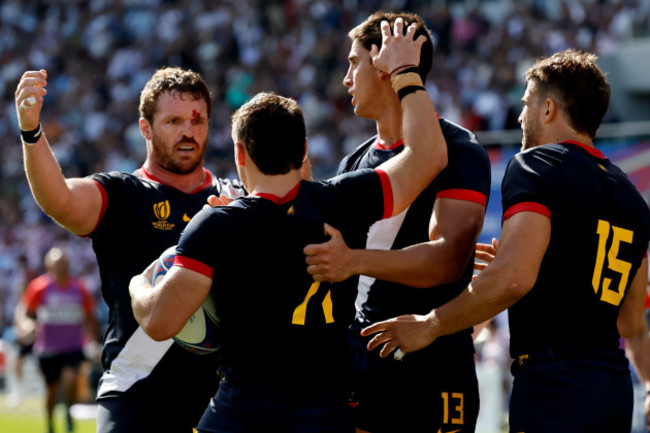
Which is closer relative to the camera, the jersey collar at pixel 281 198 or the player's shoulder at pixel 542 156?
the jersey collar at pixel 281 198

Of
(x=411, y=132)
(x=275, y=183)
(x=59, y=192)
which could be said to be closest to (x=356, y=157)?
(x=411, y=132)

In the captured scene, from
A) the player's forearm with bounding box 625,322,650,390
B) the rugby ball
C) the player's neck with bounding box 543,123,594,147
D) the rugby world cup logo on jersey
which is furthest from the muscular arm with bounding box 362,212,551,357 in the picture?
the player's forearm with bounding box 625,322,650,390

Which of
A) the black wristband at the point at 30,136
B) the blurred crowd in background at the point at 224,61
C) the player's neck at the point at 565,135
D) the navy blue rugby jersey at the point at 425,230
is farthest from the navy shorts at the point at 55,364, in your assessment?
the player's neck at the point at 565,135

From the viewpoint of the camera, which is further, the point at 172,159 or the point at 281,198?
the point at 172,159

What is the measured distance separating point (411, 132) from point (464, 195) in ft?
1.24

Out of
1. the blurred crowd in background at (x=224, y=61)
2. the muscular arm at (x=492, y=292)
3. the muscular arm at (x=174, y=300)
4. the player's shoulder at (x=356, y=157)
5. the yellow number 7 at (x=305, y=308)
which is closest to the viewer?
the muscular arm at (x=174, y=300)

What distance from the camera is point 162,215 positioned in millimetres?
5031

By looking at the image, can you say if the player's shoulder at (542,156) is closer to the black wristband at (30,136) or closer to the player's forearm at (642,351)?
the player's forearm at (642,351)

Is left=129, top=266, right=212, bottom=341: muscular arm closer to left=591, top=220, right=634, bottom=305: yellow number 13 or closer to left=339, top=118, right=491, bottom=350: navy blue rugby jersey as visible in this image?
left=339, top=118, right=491, bottom=350: navy blue rugby jersey

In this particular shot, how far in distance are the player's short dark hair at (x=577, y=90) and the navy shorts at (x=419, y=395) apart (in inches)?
47.2

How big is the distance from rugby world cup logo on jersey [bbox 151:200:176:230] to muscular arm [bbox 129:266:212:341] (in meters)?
1.32

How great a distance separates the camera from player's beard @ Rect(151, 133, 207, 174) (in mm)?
5172

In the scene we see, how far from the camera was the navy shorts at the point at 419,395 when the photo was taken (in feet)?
14.4

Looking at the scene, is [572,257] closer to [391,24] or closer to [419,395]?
[419,395]
